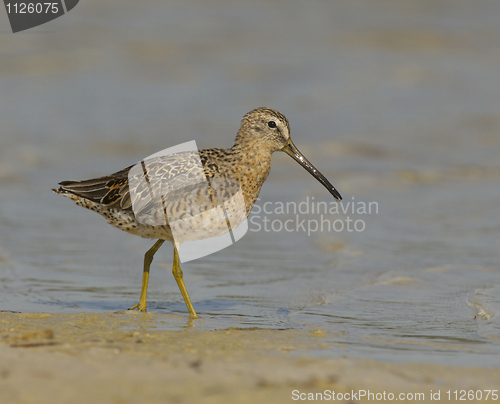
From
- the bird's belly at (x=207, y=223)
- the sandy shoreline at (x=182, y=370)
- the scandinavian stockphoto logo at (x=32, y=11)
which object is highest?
the scandinavian stockphoto logo at (x=32, y=11)

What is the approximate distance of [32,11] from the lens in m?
14.7

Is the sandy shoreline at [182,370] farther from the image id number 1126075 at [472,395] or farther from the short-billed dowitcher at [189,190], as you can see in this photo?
the short-billed dowitcher at [189,190]

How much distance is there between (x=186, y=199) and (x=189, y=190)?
76mm

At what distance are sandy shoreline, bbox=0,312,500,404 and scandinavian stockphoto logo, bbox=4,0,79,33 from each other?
37.2 feet

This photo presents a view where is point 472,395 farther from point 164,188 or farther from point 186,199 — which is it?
point 164,188

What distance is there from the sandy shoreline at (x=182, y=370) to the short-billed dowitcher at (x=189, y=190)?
3.43 ft

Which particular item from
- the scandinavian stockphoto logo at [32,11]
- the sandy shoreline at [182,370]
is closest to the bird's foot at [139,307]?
the sandy shoreline at [182,370]

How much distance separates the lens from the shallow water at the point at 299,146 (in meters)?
5.47

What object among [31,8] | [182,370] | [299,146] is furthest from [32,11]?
[182,370]

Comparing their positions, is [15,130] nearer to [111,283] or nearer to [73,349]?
[111,283]

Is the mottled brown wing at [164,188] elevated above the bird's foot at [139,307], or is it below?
above

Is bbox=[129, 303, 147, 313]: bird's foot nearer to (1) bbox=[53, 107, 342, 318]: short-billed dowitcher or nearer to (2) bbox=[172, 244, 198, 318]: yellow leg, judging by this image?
(1) bbox=[53, 107, 342, 318]: short-billed dowitcher

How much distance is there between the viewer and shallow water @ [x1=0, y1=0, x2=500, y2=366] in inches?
215

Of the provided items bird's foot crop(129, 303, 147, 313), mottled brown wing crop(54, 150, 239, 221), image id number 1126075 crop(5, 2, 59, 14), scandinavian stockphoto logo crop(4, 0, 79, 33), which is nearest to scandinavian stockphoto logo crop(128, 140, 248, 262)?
mottled brown wing crop(54, 150, 239, 221)
